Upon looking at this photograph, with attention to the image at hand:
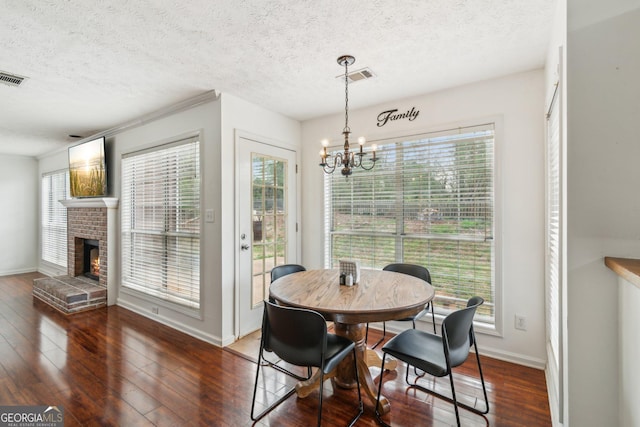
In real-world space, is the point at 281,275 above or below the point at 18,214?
below

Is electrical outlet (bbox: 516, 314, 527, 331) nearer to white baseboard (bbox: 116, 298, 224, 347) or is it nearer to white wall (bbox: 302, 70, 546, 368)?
white wall (bbox: 302, 70, 546, 368)

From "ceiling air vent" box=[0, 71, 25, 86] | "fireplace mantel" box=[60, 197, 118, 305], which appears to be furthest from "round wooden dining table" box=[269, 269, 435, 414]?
"fireplace mantel" box=[60, 197, 118, 305]

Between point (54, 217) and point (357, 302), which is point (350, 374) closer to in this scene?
point (357, 302)

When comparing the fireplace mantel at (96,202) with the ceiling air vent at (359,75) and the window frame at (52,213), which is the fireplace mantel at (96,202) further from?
the ceiling air vent at (359,75)

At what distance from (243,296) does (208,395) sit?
116 cm

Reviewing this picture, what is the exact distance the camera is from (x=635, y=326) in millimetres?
1082

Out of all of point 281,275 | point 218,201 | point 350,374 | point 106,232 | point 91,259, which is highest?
point 218,201

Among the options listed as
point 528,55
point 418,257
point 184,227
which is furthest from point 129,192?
point 528,55

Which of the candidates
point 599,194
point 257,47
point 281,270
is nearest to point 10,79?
point 257,47

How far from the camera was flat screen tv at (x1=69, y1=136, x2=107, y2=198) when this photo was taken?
4.38 meters

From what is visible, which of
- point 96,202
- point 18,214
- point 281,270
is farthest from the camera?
point 18,214

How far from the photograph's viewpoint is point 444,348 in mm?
1636

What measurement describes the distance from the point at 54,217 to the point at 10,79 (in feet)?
14.9

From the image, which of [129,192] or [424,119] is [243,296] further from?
[424,119]
